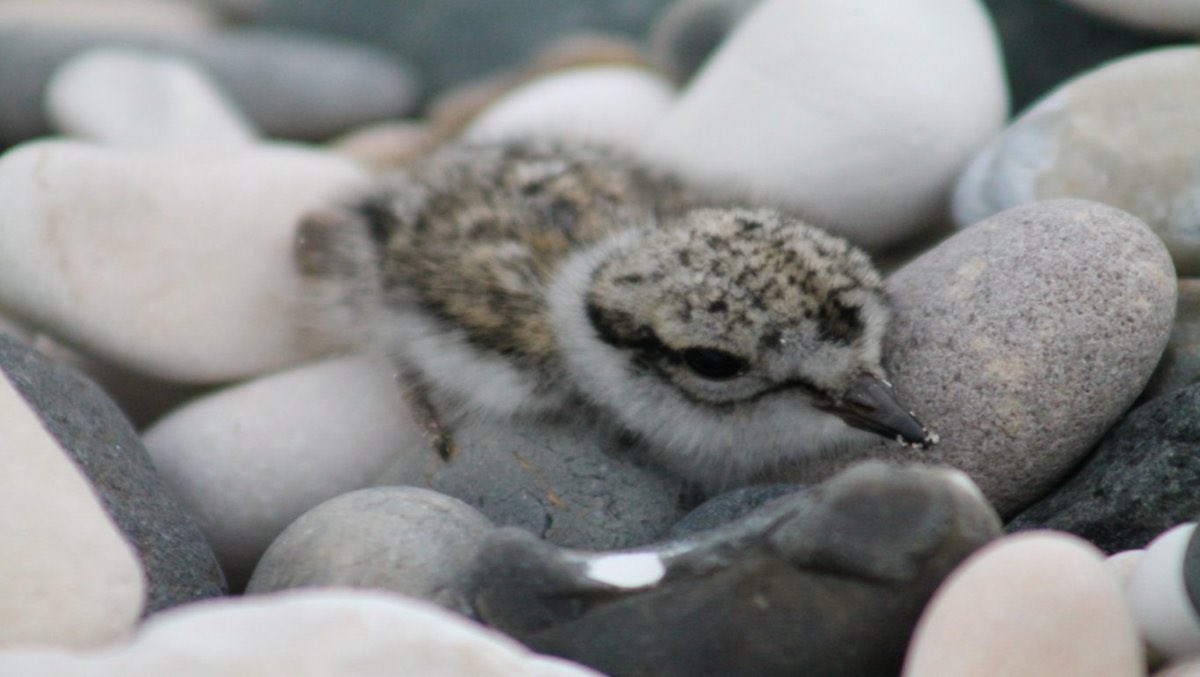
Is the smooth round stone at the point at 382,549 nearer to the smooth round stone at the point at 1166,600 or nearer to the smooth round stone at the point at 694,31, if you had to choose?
the smooth round stone at the point at 1166,600

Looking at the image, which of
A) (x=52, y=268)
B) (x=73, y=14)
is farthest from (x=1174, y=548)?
(x=73, y=14)

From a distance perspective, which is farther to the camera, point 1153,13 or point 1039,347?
point 1153,13

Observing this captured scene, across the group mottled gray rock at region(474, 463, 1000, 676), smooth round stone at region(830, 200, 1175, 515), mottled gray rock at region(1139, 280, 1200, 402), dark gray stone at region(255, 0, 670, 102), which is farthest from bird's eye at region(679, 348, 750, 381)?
dark gray stone at region(255, 0, 670, 102)

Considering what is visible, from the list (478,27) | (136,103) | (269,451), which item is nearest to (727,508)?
(269,451)

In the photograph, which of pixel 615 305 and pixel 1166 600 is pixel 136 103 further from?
pixel 1166 600

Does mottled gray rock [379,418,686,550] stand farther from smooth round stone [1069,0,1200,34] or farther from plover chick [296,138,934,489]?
smooth round stone [1069,0,1200,34]

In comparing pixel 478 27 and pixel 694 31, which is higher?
pixel 694 31
